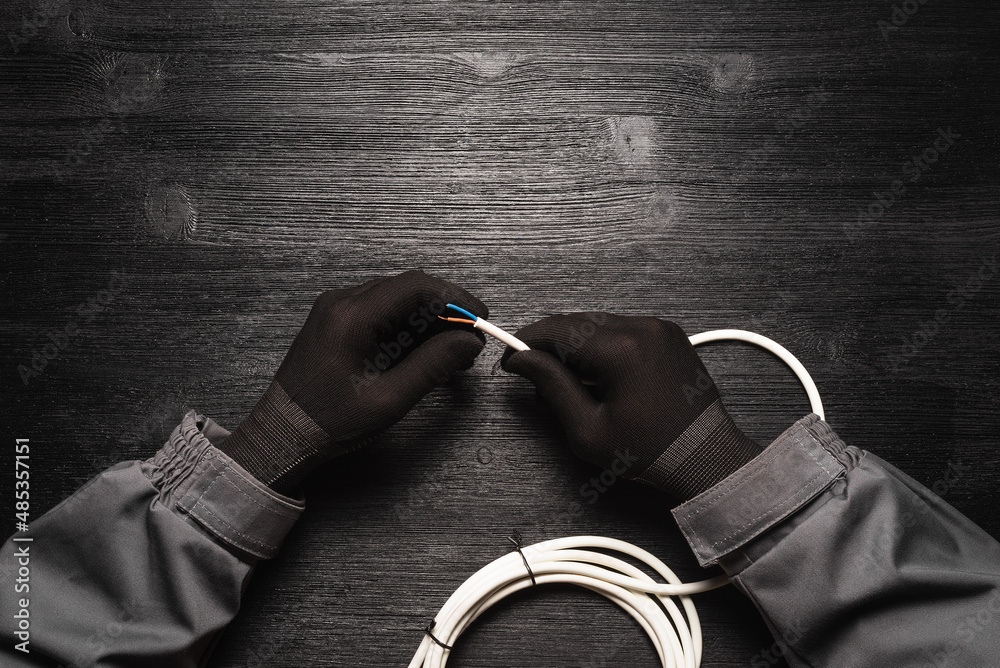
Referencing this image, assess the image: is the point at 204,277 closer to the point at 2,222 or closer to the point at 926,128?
Answer: the point at 2,222

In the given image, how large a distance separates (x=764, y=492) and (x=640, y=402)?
0.65ft

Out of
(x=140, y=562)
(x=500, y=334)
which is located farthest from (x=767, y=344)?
(x=140, y=562)

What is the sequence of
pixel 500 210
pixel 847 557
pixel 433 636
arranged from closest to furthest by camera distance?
1. pixel 847 557
2. pixel 433 636
3. pixel 500 210

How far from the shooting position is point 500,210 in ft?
3.34

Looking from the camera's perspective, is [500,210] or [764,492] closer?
[764,492]

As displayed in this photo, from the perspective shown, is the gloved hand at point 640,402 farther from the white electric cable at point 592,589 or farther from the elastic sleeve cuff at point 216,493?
the elastic sleeve cuff at point 216,493

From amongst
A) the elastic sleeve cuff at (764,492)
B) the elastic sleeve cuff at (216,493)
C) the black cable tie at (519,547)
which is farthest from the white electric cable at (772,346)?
the elastic sleeve cuff at (216,493)

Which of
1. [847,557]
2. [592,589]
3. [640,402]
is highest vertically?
[640,402]

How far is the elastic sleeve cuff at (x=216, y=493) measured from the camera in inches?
33.3

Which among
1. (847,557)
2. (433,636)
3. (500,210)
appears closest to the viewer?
(847,557)

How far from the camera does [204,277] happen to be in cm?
102

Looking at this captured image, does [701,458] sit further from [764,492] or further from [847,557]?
[847,557]

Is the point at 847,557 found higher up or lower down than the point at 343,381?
lower down

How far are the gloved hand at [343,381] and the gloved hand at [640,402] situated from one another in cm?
13
